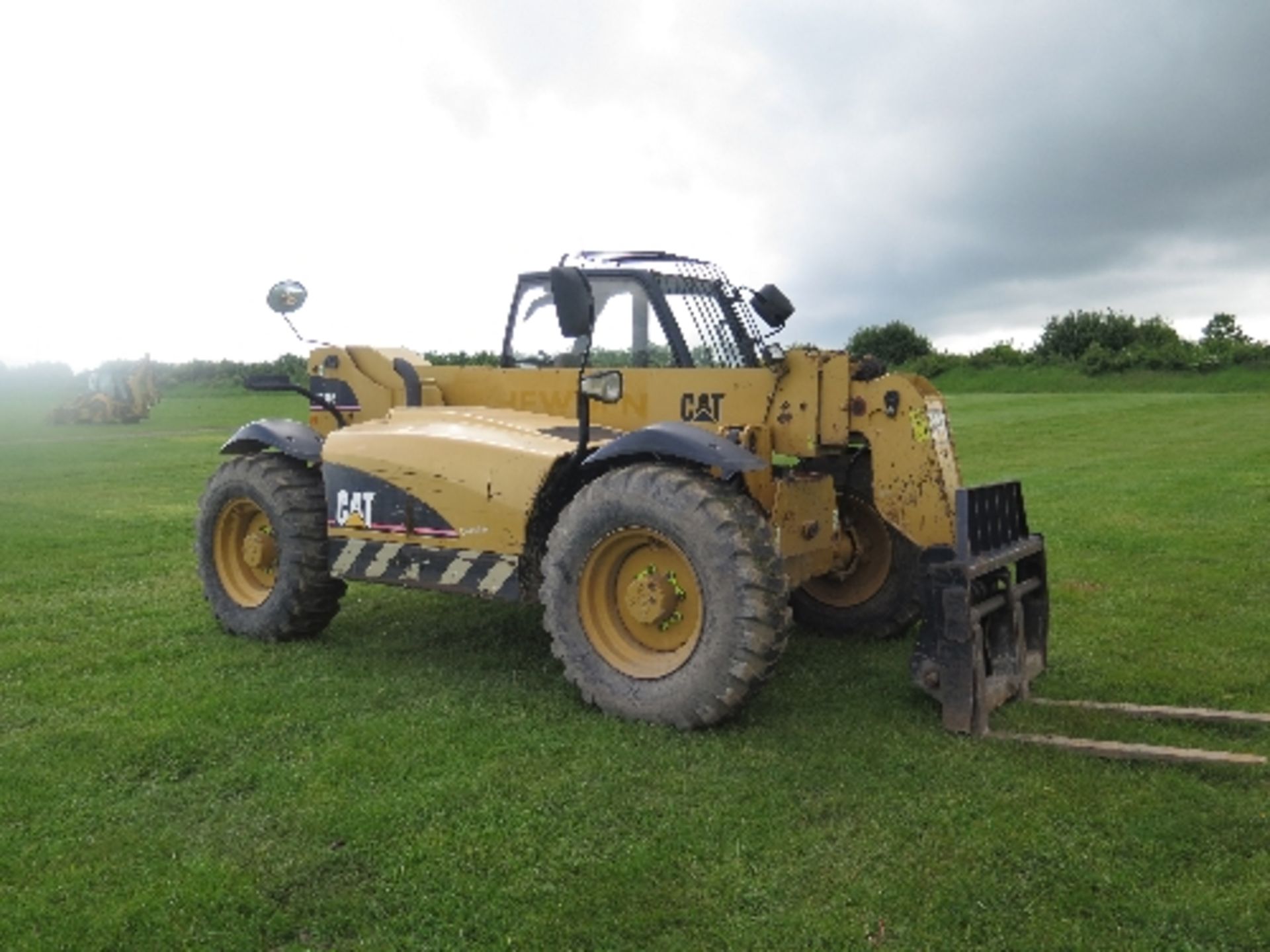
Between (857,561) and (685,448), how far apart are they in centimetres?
228

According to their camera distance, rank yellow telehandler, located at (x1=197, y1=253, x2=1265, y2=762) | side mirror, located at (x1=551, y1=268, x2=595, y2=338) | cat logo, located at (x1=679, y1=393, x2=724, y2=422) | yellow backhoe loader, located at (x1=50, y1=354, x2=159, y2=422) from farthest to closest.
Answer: yellow backhoe loader, located at (x1=50, y1=354, x2=159, y2=422) < cat logo, located at (x1=679, y1=393, x2=724, y2=422) < side mirror, located at (x1=551, y1=268, x2=595, y2=338) < yellow telehandler, located at (x1=197, y1=253, x2=1265, y2=762)

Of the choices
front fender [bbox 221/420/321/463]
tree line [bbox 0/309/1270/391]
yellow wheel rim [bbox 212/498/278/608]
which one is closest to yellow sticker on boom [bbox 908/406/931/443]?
front fender [bbox 221/420/321/463]

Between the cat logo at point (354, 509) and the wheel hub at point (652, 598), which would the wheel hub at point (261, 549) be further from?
the wheel hub at point (652, 598)

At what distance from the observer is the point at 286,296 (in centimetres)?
786

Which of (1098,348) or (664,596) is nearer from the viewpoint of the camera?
(664,596)

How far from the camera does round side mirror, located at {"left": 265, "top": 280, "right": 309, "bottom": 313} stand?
7.85 metres

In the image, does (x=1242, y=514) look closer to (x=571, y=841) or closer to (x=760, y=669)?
(x=760, y=669)

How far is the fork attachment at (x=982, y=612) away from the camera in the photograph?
567cm

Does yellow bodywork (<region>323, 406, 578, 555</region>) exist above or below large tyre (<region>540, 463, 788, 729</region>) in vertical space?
above

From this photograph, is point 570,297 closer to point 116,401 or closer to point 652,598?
point 652,598

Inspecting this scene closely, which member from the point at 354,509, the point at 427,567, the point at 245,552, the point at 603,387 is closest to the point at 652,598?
the point at 603,387

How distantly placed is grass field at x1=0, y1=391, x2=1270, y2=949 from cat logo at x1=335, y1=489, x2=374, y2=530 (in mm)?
869

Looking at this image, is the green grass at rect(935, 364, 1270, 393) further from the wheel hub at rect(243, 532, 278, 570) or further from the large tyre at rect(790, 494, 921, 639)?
the wheel hub at rect(243, 532, 278, 570)

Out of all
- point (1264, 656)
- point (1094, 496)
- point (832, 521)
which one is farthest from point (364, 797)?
point (1094, 496)
